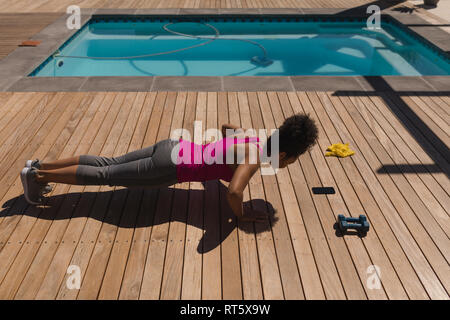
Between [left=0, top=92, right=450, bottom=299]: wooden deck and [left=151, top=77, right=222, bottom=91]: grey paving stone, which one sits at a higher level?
[left=151, top=77, right=222, bottom=91]: grey paving stone

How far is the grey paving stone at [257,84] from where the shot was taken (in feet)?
18.6

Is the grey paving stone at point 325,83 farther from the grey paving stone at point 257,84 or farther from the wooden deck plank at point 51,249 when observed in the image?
the wooden deck plank at point 51,249

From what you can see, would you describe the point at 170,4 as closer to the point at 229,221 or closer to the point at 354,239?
the point at 229,221

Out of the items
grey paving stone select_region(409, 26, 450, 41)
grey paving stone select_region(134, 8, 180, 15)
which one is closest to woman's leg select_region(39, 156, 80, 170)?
grey paving stone select_region(134, 8, 180, 15)

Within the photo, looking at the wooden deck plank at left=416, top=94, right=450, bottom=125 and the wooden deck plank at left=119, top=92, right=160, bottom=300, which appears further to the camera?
the wooden deck plank at left=416, top=94, right=450, bottom=125

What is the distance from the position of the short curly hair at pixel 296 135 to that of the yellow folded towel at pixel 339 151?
4.61 ft

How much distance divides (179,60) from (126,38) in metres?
1.84

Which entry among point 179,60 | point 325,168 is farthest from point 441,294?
point 179,60

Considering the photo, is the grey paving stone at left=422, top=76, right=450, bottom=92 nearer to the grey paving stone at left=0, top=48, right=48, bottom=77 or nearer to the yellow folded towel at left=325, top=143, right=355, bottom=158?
the yellow folded towel at left=325, top=143, right=355, bottom=158

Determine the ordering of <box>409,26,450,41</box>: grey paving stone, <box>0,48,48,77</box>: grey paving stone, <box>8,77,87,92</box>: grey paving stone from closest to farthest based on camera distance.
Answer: <box>8,77,87,92</box>: grey paving stone
<box>0,48,48,77</box>: grey paving stone
<box>409,26,450,41</box>: grey paving stone

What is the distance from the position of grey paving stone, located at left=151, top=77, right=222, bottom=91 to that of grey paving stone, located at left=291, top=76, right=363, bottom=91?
127 cm

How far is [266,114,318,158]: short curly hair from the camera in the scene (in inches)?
110
